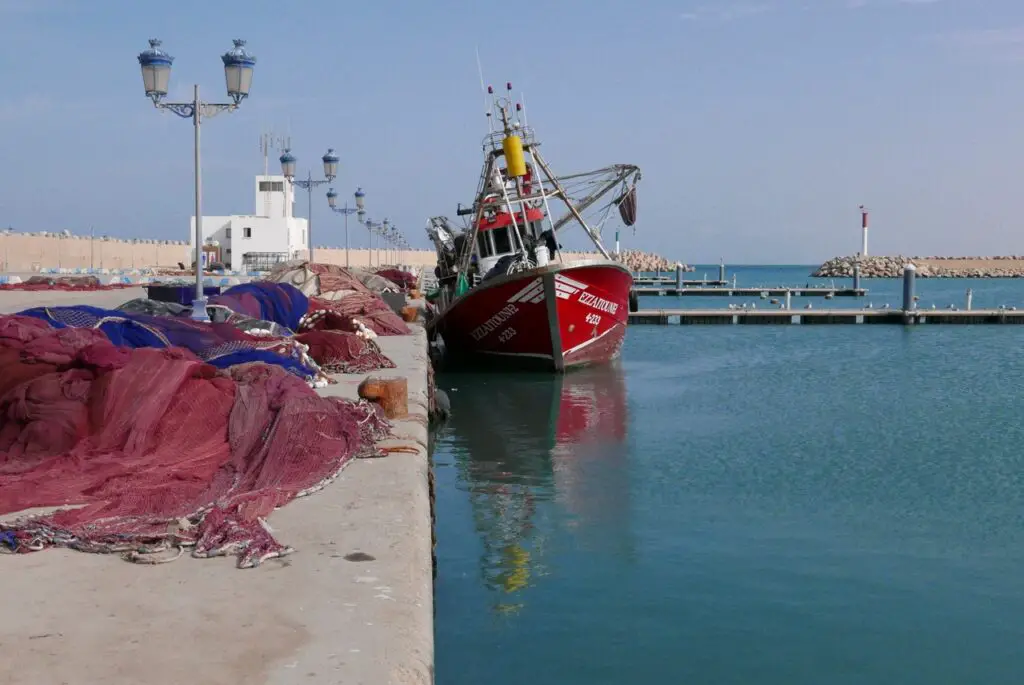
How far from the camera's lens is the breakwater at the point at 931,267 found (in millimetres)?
129250

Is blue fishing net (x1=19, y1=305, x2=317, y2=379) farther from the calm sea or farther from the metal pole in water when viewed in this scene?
the metal pole in water

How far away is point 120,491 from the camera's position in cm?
593

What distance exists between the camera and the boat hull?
21.5 m

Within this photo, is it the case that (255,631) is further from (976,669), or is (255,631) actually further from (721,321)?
(721,321)

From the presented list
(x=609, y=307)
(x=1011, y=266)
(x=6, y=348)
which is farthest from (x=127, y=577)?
(x=1011, y=266)

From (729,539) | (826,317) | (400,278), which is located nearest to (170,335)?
(729,539)

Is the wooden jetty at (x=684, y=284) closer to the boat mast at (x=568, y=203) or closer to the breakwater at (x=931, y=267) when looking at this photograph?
the breakwater at (x=931, y=267)

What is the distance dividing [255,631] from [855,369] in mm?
24467

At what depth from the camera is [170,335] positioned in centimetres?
967

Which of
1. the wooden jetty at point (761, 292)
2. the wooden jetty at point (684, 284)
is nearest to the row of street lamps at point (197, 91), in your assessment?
the wooden jetty at point (761, 292)

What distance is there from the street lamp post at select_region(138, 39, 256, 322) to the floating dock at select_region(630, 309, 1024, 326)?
99.9 feet

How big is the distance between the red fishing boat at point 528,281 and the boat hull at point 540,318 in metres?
0.02

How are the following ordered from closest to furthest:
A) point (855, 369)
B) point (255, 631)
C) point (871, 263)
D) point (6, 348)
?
1. point (255, 631)
2. point (6, 348)
3. point (855, 369)
4. point (871, 263)

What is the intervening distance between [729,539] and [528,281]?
11705 mm
